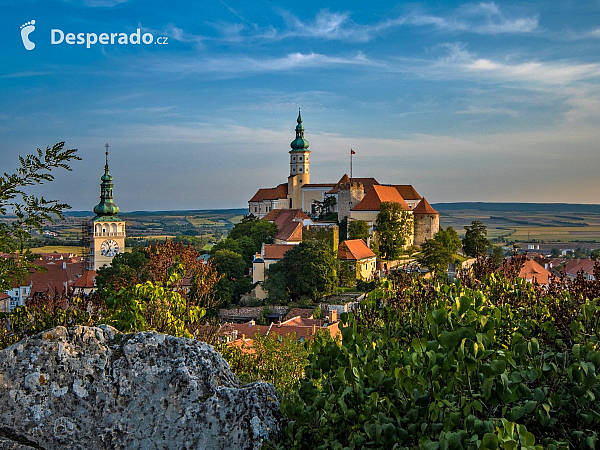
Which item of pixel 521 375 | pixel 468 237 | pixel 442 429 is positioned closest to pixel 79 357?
pixel 442 429

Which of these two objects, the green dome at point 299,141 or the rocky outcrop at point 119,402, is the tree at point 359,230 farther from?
the rocky outcrop at point 119,402

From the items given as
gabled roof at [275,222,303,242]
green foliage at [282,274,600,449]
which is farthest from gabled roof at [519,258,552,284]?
gabled roof at [275,222,303,242]

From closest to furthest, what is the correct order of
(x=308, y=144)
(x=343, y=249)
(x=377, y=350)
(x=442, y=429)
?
(x=442, y=429), (x=377, y=350), (x=343, y=249), (x=308, y=144)

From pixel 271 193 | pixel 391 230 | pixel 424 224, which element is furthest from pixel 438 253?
pixel 271 193

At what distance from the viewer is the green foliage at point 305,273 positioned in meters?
46.8

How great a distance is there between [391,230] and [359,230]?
2823 millimetres

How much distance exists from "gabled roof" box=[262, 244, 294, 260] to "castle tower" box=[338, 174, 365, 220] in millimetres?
12889

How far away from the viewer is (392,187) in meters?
69.2

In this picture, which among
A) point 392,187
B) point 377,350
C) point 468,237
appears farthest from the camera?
point 392,187

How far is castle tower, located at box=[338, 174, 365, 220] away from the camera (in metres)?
63.0

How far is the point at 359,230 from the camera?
58500 millimetres

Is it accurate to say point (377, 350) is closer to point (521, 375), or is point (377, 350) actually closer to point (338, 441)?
point (338, 441)

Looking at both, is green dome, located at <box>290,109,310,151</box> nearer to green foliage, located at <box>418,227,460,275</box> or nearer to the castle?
the castle

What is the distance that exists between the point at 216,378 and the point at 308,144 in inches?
3179
